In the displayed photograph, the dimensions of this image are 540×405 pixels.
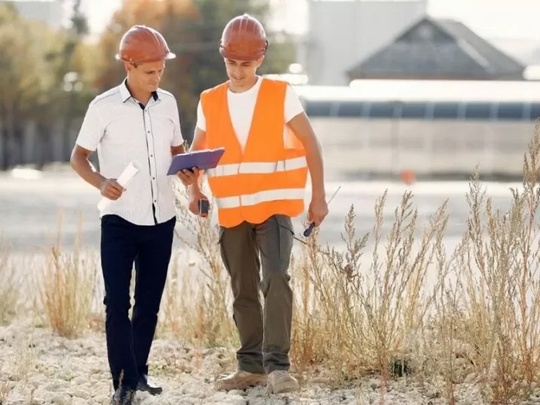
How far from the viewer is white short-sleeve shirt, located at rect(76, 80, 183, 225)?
6.16 m

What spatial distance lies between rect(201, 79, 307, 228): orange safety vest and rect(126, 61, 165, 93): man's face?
0.28 meters

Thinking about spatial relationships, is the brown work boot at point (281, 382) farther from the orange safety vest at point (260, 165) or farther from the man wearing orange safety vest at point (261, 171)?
the orange safety vest at point (260, 165)

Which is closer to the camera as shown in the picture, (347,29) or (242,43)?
(242,43)

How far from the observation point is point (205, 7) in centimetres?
6988

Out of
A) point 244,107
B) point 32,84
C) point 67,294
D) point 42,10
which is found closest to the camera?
point 244,107

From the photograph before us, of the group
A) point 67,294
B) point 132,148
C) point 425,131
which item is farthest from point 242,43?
point 425,131

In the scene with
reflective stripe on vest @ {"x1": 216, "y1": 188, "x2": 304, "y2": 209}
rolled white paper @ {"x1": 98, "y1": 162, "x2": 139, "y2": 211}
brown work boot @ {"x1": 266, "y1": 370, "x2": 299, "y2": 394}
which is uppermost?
rolled white paper @ {"x1": 98, "y1": 162, "x2": 139, "y2": 211}

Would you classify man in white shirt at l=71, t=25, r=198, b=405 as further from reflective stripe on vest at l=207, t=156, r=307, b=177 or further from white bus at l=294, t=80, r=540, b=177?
white bus at l=294, t=80, r=540, b=177

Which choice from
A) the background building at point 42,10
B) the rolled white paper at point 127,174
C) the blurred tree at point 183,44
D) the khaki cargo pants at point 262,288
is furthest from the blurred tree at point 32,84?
the rolled white paper at point 127,174

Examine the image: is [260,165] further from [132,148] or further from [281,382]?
[281,382]

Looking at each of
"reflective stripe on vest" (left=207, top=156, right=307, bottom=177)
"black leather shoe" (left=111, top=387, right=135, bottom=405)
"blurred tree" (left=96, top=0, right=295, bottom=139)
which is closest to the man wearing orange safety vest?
"reflective stripe on vest" (left=207, top=156, right=307, bottom=177)

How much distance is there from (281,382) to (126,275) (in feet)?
2.70

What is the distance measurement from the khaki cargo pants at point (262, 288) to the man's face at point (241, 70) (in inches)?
23.8

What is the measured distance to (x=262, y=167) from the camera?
632 cm
